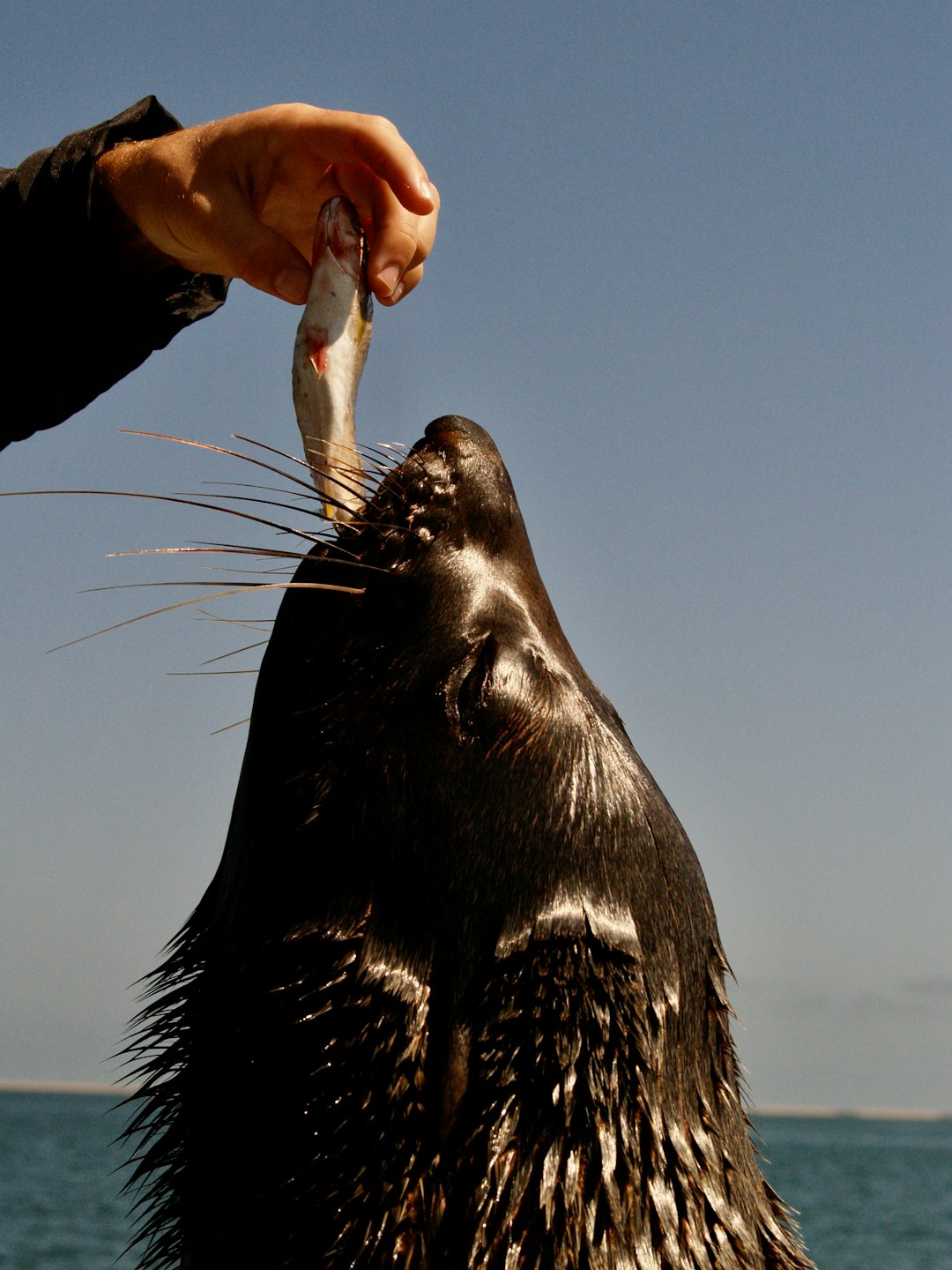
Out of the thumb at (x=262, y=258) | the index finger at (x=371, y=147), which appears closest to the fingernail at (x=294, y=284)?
the thumb at (x=262, y=258)

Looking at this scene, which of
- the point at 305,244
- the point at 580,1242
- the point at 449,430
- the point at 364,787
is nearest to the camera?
the point at 580,1242

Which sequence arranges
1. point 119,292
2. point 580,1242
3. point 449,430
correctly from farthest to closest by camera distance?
point 119,292 < point 449,430 < point 580,1242

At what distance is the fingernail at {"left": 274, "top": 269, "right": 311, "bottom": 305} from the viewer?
333 centimetres

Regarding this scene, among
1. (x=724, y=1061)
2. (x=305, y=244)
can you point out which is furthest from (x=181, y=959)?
(x=305, y=244)

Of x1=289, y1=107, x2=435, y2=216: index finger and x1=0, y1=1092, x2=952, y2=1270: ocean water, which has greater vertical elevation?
x1=289, y1=107, x2=435, y2=216: index finger

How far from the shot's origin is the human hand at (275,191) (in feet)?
10.0

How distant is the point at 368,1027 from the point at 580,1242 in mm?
503

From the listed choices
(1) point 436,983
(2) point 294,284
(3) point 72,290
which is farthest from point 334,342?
(1) point 436,983

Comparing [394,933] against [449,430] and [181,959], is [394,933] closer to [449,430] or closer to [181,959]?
[181,959]

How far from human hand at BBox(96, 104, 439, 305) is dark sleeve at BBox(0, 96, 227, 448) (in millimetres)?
88

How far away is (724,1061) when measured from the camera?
9.44 feet

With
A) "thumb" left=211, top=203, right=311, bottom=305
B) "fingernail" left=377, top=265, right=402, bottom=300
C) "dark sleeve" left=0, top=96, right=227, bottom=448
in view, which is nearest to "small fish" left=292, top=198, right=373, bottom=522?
"fingernail" left=377, top=265, right=402, bottom=300

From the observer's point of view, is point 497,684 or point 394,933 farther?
point 497,684

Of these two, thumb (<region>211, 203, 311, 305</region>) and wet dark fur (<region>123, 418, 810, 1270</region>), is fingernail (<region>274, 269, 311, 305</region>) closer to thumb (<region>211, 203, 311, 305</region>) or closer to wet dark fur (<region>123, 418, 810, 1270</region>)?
thumb (<region>211, 203, 311, 305</region>)
